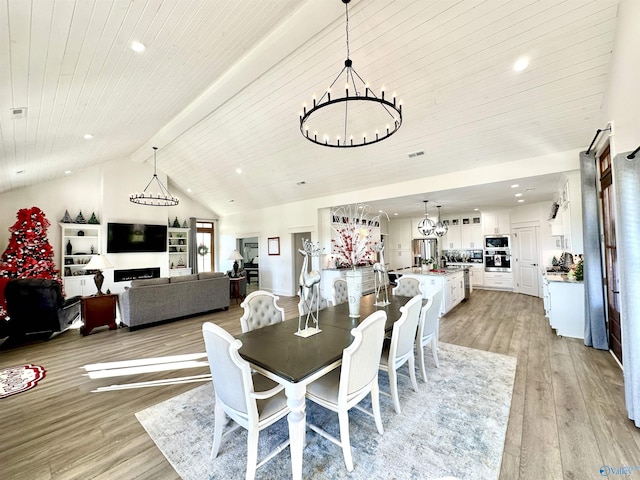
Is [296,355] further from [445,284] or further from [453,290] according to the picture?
[453,290]

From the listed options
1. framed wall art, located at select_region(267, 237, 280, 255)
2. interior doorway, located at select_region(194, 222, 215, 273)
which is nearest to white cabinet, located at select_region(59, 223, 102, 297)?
interior doorway, located at select_region(194, 222, 215, 273)

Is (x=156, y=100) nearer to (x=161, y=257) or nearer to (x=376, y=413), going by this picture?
(x=376, y=413)

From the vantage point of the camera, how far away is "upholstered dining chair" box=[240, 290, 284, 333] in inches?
104

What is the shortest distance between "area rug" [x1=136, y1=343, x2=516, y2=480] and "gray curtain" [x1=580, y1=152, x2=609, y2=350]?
1.92 meters

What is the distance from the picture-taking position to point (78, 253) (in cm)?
739

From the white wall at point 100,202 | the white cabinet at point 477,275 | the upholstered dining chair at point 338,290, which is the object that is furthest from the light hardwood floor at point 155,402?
the white cabinet at point 477,275

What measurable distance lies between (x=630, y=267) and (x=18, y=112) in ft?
→ 20.5

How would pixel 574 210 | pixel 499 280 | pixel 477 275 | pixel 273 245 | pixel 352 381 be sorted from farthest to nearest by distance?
1. pixel 273 245
2. pixel 477 275
3. pixel 499 280
4. pixel 574 210
5. pixel 352 381

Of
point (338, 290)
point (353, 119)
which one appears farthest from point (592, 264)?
point (353, 119)

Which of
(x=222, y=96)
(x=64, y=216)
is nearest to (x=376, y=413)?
(x=222, y=96)

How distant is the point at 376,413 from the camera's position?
80.2 inches

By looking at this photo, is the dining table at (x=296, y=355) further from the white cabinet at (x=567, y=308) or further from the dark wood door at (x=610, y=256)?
the white cabinet at (x=567, y=308)

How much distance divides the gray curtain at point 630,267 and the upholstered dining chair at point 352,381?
200 centimetres

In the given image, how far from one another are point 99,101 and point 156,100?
71 centimetres
